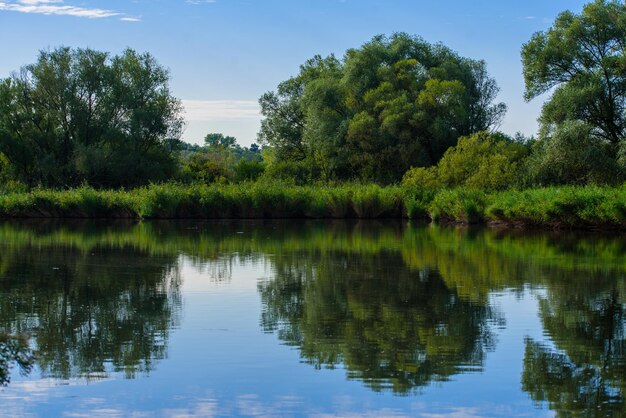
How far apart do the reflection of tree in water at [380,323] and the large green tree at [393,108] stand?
117 ft

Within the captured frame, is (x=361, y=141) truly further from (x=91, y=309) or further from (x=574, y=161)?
(x=91, y=309)

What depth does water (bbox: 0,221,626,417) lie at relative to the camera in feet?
29.1

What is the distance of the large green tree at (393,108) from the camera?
5491 centimetres

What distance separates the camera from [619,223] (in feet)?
112

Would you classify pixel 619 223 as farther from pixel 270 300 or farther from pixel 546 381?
pixel 546 381

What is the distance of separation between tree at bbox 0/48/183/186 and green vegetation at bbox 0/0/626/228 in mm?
99

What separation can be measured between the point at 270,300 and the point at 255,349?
4.22 m

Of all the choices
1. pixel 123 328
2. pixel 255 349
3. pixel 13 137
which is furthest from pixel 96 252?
pixel 13 137

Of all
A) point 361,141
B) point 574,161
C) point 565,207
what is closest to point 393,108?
point 361,141

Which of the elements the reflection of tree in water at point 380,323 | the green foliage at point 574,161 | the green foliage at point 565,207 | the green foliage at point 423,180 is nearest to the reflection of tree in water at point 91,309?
the reflection of tree in water at point 380,323

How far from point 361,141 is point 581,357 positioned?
151ft

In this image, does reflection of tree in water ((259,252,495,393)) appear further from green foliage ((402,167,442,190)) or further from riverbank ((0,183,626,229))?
green foliage ((402,167,442,190))

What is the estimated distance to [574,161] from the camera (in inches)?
1608

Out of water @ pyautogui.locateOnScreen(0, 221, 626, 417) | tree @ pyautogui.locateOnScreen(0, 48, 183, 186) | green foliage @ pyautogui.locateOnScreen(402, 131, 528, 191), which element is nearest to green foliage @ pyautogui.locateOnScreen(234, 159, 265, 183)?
tree @ pyautogui.locateOnScreen(0, 48, 183, 186)
